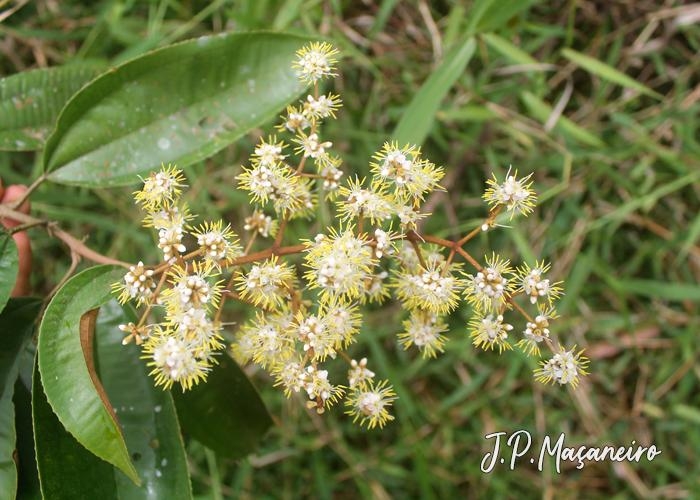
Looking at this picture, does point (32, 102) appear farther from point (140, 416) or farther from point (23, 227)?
point (140, 416)

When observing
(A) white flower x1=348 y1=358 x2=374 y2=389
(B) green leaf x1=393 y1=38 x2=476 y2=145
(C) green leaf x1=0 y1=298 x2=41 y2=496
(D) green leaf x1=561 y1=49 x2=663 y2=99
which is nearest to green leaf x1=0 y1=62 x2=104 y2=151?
(C) green leaf x1=0 y1=298 x2=41 y2=496

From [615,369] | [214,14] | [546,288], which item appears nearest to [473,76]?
[214,14]

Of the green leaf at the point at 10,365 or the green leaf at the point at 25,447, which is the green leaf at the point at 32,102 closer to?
the green leaf at the point at 10,365

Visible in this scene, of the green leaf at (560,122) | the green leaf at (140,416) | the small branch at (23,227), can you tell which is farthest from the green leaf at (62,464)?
the green leaf at (560,122)

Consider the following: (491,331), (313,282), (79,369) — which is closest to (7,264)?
(79,369)

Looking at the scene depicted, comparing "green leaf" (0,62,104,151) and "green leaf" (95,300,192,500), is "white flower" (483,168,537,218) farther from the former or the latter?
"green leaf" (0,62,104,151)

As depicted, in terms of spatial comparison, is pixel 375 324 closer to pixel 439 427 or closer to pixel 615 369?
pixel 439 427
